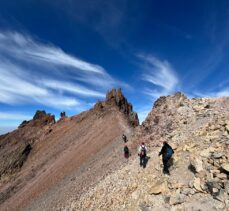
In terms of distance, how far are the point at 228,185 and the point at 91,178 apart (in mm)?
20857

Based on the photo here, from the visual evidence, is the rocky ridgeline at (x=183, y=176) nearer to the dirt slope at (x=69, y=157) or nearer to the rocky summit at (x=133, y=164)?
the rocky summit at (x=133, y=164)

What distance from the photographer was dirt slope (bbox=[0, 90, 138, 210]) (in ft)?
108

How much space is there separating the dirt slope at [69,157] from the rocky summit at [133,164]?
0.70ft

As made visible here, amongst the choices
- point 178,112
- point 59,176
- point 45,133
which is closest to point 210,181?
point 178,112

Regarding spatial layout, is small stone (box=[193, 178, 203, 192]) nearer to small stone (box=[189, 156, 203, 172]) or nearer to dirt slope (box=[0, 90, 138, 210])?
small stone (box=[189, 156, 203, 172])

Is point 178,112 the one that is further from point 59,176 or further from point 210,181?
point 59,176

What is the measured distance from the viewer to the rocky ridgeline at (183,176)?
1389 centimetres

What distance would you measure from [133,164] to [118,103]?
39280 millimetres

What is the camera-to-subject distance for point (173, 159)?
18.8 metres

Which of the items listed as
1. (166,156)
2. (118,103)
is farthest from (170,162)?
(118,103)

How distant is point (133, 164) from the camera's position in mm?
23812

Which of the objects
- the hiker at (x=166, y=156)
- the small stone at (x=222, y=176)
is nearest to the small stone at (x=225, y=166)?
the small stone at (x=222, y=176)

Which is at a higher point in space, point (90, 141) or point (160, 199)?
point (90, 141)

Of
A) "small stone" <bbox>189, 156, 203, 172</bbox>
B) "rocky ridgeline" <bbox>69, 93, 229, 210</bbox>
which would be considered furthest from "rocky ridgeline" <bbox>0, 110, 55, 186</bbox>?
"small stone" <bbox>189, 156, 203, 172</bbox>
